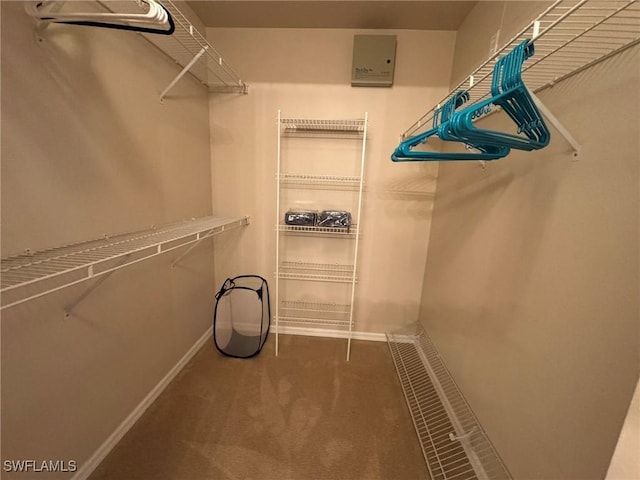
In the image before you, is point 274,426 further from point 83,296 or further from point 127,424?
point 83,296

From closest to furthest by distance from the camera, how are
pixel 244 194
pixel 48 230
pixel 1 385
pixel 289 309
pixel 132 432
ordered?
1. pixel 1 385
2. pixel 48 230
3. pixel 132 432
4. pixel 244 194
5. pixel 289 309

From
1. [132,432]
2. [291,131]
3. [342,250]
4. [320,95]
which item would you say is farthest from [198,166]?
[132,432]

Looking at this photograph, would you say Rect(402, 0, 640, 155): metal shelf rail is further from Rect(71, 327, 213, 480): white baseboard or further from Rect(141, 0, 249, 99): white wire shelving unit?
Rect(71, 327, 213, 480): white baseboard

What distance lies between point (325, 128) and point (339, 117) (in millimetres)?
133

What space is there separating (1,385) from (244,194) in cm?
159

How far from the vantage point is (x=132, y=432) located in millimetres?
1306

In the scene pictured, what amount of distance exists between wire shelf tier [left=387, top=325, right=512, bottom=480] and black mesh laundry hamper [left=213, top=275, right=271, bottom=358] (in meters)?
1.16

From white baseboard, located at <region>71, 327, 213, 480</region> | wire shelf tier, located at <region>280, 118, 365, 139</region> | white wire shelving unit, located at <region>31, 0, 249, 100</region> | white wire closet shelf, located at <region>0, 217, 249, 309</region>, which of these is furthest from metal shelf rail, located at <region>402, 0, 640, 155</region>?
white baseboard, located at <region>71, 327, 213, 480</region>

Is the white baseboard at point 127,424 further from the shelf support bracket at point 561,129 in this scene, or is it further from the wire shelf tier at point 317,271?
the shelf support bracket at point 561,129

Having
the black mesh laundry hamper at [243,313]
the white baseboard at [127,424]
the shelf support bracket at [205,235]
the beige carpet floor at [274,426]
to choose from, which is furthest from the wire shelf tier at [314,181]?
the white baseboard at [127,424]

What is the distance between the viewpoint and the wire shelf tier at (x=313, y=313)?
7.27 feet

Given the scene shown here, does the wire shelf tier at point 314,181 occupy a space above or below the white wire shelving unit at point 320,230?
above

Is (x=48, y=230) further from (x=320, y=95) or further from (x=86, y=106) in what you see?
(x=320, y=95)

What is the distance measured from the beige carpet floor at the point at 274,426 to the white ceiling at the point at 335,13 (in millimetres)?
2475
